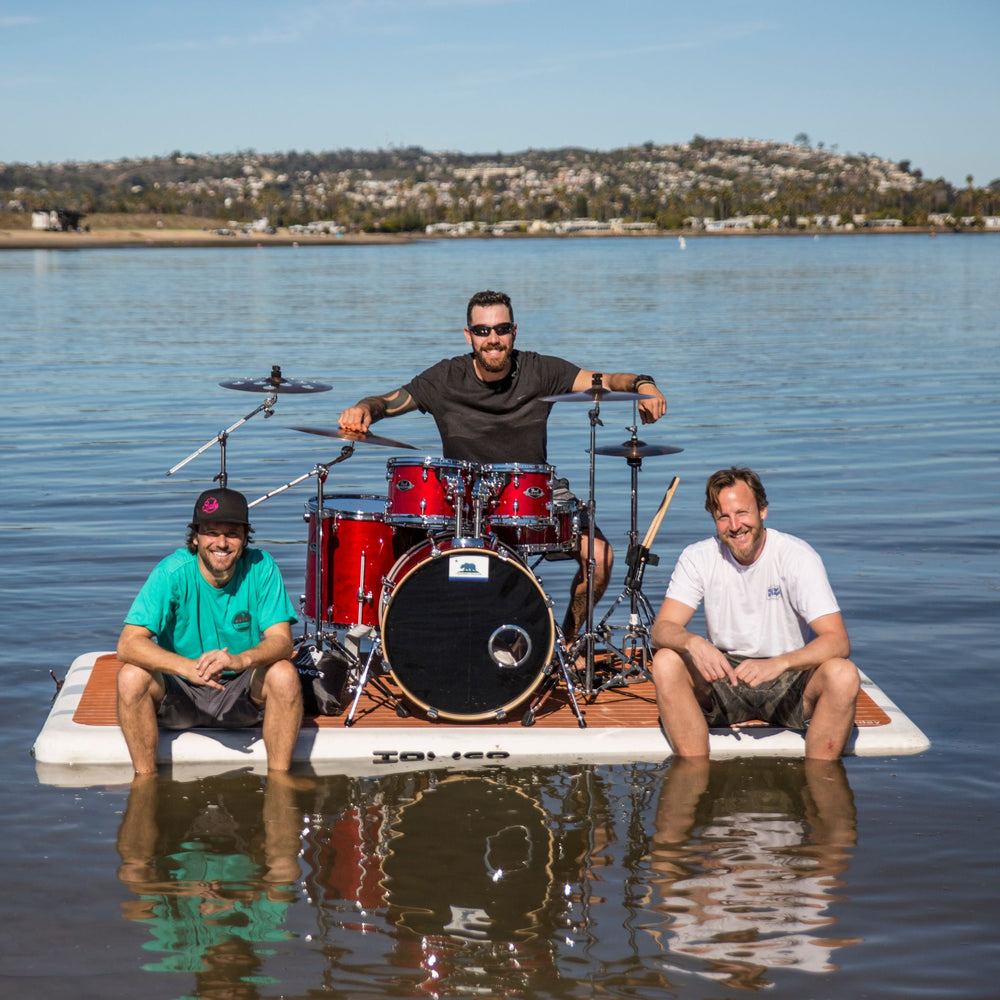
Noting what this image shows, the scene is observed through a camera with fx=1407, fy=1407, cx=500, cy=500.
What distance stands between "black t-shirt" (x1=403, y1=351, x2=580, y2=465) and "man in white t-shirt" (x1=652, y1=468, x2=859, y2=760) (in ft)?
5.02

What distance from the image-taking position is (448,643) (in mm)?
7523

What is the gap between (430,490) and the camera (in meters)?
7.55

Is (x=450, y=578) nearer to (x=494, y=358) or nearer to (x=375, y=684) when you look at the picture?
(x=375, y=684)

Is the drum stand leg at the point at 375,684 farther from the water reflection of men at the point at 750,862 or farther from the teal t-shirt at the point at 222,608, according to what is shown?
the water reflection of men at the point at 750,862

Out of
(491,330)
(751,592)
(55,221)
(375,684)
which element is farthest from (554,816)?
(55,221)

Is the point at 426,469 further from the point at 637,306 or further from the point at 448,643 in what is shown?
the point at 637,306

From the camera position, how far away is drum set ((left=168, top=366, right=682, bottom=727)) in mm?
7445

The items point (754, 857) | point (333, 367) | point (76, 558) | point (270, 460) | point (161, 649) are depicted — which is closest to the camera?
point (754, 857)

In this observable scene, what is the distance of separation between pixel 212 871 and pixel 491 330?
3410mm

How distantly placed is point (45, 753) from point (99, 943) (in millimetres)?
2154

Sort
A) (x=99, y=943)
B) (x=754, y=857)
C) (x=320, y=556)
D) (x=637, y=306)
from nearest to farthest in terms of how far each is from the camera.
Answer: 1. (x=99, y=943)
2. (x=754, y=857)
3. (x=320, y=556)
4. (x=637, y=306)

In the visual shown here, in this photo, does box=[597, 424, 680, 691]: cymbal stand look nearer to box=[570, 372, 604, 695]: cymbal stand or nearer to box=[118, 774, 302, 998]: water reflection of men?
box=[570, 372, 604, 695]: cymbal stand

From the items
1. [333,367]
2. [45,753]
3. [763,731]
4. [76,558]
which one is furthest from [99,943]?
[333,367]

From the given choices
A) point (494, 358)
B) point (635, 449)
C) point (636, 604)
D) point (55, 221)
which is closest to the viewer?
point (635, 449)
